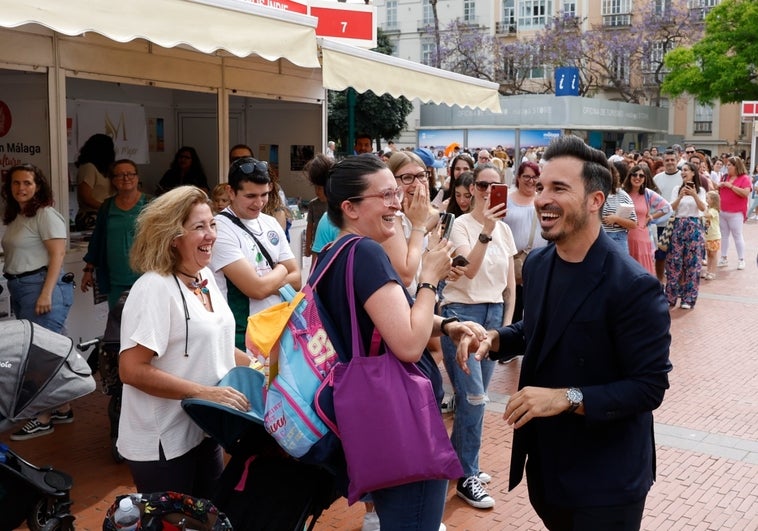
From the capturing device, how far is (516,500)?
4.98 metres

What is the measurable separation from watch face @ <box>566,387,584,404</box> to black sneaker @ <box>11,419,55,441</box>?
449cm

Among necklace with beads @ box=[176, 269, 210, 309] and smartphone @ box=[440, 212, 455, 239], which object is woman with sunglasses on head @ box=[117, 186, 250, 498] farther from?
smartphone @ box=[440, 212, 455, 239]

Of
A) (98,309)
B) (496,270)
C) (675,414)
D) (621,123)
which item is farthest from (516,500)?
(621,123)

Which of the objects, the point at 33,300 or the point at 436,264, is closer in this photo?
the point at 436,264

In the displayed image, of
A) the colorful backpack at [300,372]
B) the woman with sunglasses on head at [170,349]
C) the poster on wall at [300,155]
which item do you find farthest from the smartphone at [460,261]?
the poster on wall at [300,155]

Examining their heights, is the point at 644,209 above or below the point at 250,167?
below

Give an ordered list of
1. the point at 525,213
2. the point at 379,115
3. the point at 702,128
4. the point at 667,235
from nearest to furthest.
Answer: the point at 525,213
the point at 667,235
the point at 379,115
the point at 702,128

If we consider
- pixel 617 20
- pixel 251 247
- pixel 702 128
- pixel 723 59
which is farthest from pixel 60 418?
pixel 702 128

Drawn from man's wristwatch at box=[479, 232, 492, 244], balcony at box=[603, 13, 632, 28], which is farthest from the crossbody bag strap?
balcony at box=[603, 13, 632, 28]

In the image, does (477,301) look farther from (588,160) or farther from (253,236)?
(588,160)

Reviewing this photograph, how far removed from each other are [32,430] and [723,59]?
160 feet

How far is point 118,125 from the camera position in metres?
9.56

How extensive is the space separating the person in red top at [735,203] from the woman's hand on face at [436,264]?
1314 cm

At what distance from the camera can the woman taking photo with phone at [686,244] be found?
37.4ft
